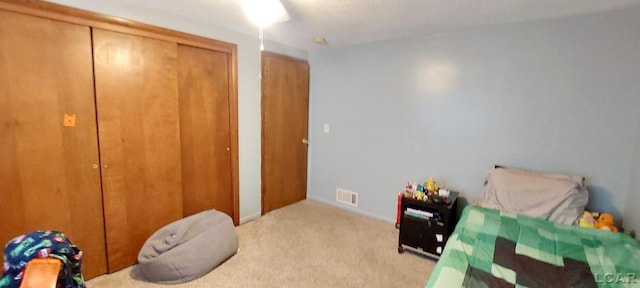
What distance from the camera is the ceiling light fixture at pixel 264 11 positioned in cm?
201

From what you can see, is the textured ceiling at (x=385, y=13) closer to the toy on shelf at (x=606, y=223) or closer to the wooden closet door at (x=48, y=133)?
the wooden closet door at (x=48, y=133)

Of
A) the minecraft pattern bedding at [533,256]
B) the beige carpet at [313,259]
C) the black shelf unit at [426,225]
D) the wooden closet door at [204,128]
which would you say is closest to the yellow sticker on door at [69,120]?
the wooden closet door at [204,128]

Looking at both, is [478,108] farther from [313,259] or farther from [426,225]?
[313,259]

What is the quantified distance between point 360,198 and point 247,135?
→ 61.0 inches

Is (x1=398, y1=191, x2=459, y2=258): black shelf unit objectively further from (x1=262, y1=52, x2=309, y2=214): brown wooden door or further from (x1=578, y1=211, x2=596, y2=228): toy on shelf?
(x1=262, y1=52, x2=309, y2=214): brown wooden door

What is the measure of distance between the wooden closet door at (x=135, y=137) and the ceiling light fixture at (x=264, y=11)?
0.71 m

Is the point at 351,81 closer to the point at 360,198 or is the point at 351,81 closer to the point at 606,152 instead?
the point at 360,198

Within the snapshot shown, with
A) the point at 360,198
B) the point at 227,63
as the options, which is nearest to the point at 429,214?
the point at 360,198

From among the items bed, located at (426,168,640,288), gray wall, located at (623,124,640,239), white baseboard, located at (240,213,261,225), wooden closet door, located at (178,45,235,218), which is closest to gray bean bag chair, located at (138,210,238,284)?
wooden closet door, located at (178,45,235,218)

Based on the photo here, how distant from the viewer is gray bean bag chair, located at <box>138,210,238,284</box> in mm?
2049

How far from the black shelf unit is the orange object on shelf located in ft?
7.51

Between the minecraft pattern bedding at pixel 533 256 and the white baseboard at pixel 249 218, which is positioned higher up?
the minecraft pattern bedding at pixel 533 256

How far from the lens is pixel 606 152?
216 cm

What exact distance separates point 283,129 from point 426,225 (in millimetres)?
1927
